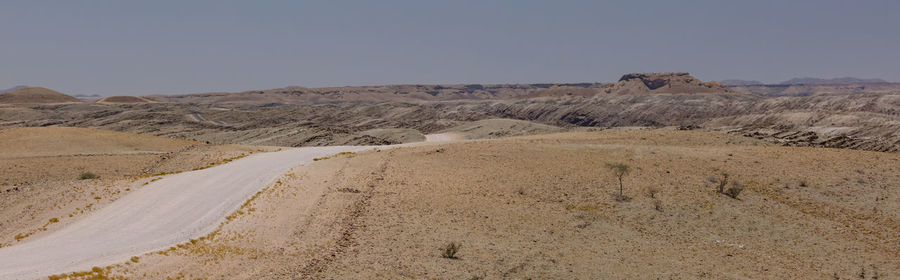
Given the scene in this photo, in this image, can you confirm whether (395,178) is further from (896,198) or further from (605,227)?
(896,198)

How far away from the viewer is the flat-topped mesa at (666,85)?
173125 millimetres

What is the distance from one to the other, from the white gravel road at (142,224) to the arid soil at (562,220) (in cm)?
109

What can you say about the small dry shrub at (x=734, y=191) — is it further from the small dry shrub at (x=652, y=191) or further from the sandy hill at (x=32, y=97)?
the sandy hill at (x=32, y=97)

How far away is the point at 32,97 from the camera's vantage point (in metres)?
177

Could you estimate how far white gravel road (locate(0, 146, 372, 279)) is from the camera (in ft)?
45.5

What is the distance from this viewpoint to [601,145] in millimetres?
36344

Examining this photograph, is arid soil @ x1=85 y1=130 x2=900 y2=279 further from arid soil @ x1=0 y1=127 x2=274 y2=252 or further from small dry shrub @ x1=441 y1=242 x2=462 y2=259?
arid soil @ x1=0 y1=127 x2=274 y2=252

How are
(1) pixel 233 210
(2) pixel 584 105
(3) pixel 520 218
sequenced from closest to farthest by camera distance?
(1) pixel 233 210 → (3) pixel 520 218 → (2) pixel 584 105

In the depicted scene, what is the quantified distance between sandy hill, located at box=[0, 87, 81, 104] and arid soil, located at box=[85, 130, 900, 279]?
198606 millimetres

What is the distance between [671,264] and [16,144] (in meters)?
47.6

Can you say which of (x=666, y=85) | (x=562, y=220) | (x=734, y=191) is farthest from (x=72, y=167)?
(x=666, y=85)

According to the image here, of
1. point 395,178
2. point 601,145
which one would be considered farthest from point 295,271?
point 601,145

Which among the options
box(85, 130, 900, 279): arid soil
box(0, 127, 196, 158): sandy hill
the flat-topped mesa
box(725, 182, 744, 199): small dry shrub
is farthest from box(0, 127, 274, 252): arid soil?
the flat-topped mesa

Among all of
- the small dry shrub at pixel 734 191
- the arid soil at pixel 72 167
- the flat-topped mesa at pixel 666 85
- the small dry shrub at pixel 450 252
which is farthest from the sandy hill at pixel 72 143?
the flat-topped mesa at pixel 666 85
